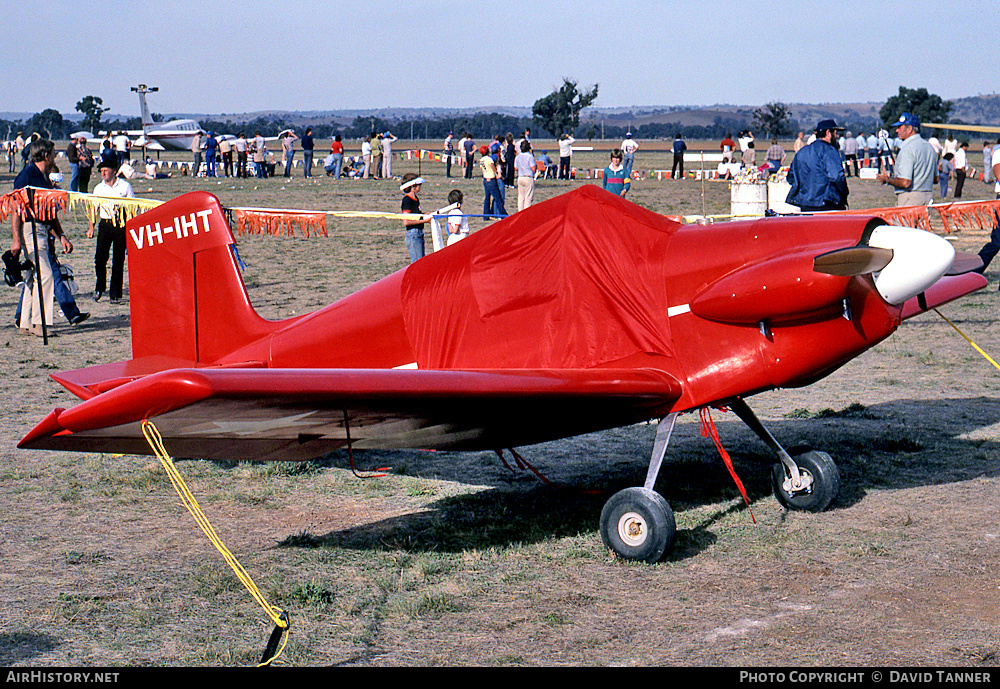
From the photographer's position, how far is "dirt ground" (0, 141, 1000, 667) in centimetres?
470

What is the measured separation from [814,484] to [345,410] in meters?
3.28

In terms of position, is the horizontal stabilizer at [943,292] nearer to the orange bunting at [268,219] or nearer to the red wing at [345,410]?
the red wing at [345,410]

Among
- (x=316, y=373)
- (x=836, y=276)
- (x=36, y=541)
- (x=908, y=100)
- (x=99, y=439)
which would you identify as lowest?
(x=36, y=541)

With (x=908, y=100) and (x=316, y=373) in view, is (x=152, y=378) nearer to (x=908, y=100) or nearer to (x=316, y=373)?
(x=316, y=373)

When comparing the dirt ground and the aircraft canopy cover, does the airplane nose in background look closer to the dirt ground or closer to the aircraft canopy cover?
the aircraft canopy cover

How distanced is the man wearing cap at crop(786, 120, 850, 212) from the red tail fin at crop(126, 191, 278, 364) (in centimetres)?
679

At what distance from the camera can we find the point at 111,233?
15.3m

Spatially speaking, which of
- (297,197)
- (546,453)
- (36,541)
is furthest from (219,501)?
(297,197)

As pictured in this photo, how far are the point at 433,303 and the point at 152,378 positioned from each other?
268 centimetres


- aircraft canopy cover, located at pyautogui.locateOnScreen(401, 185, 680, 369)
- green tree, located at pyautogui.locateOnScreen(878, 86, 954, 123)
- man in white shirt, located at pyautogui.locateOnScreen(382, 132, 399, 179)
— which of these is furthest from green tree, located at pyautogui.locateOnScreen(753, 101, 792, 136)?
aircraft canopy cover, located at pyautogui.locateOnScreen(401, 185, 680, 369)

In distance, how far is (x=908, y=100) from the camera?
8494 cm

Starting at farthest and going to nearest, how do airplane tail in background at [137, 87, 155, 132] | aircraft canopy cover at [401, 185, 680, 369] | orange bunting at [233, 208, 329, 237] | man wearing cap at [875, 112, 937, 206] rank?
airplane tail in background at [137, 87, 155, 132] < orange bunting at [233, 208, 329, 237] < man wearing cap at [875, 112, 937, 206] < aircraft canopy cover at [401, 185, 680, 369]

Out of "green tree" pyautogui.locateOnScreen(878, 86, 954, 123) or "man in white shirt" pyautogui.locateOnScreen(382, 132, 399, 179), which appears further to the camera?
"green tree" pyautogui.locateOnScreen(878, 86, 954, 123)

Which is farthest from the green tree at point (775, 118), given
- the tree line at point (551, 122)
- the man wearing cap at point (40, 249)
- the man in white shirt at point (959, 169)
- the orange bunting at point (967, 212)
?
the man wearing cap at point (40, 249)
